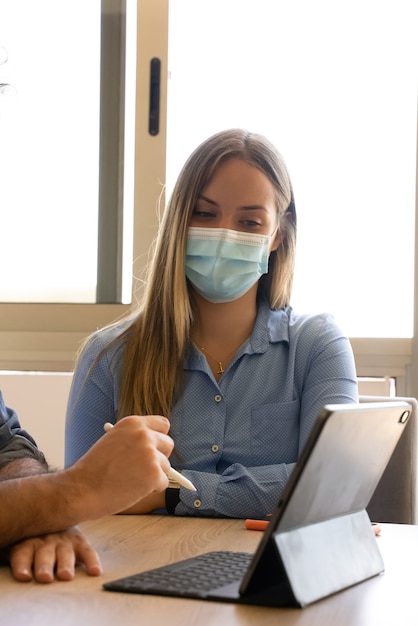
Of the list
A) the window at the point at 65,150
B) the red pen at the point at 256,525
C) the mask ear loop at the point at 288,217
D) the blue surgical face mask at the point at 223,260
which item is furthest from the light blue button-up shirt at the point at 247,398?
the window at the point at 65,150

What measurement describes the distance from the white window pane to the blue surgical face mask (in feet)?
2.95

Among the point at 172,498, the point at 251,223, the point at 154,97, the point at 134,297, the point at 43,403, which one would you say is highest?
the point at 154,97

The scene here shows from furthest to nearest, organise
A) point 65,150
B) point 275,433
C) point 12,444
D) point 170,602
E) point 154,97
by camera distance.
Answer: point 65,150 < point 154,97 < point 275,433 < point 12,444 < point 170,602

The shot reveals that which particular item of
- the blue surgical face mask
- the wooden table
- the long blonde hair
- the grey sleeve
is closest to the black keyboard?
the wooden table

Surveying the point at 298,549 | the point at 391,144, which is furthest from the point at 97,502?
the point at 391,144

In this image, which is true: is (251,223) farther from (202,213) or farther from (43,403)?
(43,403)

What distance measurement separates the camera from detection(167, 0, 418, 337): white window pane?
9.16 feet

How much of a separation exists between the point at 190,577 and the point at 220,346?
1011mm

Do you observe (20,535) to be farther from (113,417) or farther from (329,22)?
(329,22)

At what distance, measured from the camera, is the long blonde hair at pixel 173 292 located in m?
1.81

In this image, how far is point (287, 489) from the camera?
0.84 m

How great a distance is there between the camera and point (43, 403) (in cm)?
279

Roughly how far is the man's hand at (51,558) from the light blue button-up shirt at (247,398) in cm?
65

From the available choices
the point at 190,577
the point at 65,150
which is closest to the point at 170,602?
the point at 190,577
